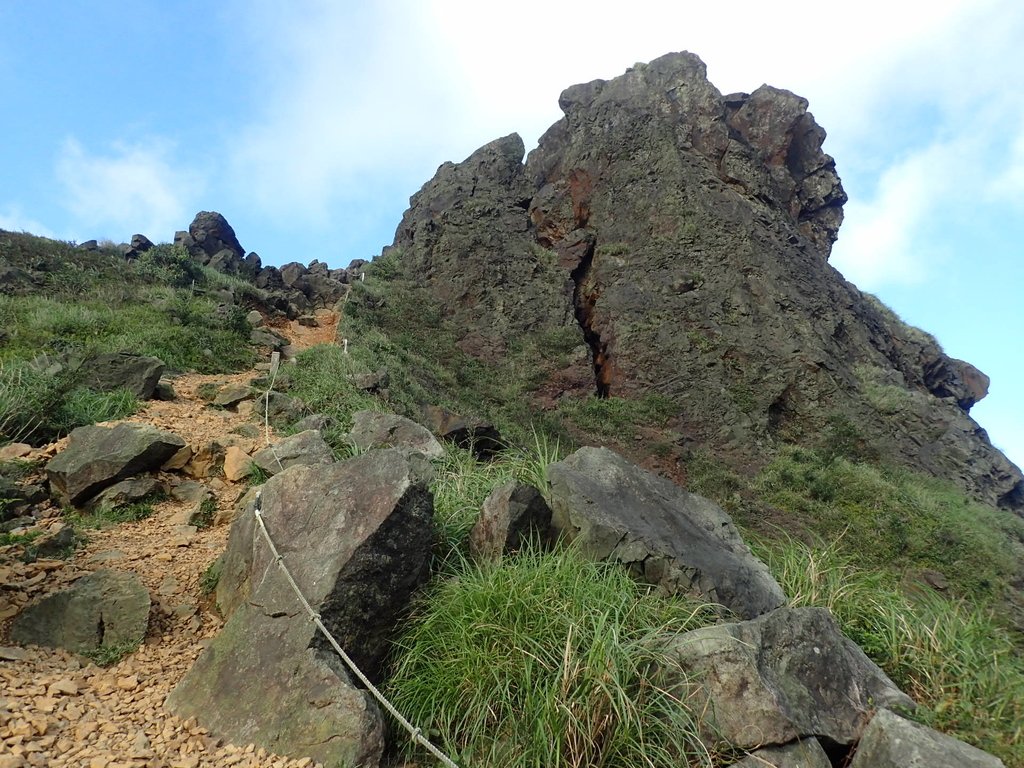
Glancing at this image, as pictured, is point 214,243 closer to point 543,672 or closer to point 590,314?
point 590,314

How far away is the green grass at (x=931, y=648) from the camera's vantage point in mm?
3320

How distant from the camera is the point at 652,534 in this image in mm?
4434

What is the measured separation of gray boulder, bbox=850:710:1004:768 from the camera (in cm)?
272

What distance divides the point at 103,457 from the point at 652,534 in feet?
14.7

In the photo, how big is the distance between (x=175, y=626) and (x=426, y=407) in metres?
7.19

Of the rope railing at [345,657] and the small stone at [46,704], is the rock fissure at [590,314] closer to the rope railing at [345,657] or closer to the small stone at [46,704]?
the rope railing at [345,657]

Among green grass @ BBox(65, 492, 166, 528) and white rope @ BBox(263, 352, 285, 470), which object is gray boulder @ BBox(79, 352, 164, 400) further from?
green grass @ BBox(65, 492, 166, 528)

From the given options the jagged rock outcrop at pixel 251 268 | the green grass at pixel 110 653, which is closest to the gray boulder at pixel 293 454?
the green grass at pixel 110 653

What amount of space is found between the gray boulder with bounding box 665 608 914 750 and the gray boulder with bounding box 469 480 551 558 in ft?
3.80

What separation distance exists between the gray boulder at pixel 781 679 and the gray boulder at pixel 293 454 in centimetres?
372

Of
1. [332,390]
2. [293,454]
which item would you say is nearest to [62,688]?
[293,454]

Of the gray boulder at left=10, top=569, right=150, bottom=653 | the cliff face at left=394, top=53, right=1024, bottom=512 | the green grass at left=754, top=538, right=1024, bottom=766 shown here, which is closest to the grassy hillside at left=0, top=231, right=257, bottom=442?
the gray boulder at left=10, top=569, right=150, bottom=653

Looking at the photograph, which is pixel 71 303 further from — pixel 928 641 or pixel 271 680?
pixel 928 641

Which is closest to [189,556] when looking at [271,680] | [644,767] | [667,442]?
[271,680]
